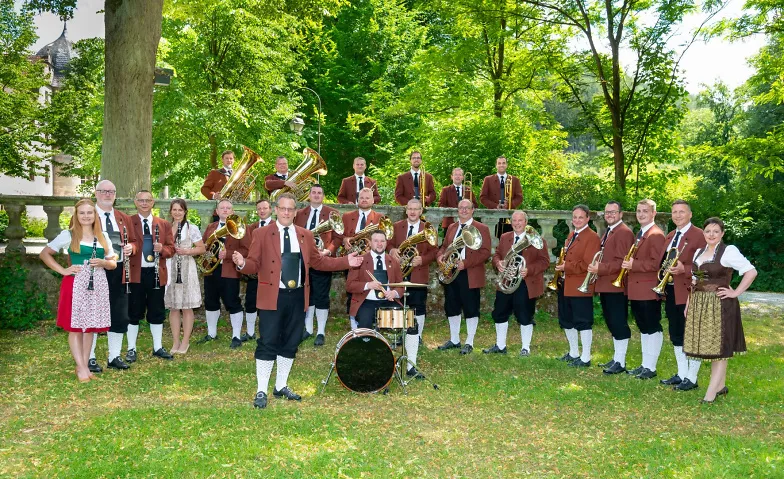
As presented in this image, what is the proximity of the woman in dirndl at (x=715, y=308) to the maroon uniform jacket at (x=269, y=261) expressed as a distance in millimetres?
3905

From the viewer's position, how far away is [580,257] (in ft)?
31.2

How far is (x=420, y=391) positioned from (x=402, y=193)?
4633 millimetres

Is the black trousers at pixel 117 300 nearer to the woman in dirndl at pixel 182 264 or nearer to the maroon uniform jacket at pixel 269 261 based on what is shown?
the woman in dirndl at pixel 182 264

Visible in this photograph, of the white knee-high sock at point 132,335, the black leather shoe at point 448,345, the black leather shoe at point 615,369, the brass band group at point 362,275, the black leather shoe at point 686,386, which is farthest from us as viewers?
the black leather shoe at point 448,345

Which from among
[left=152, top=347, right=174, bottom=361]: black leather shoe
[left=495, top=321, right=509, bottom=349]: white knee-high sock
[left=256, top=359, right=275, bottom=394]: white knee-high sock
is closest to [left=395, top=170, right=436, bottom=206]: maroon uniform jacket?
[left=495, top=321, right=509, bottom=349]: white knee-high sock

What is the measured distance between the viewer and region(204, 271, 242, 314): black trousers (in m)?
10.3

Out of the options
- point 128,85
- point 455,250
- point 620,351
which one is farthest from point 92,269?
point 620,351

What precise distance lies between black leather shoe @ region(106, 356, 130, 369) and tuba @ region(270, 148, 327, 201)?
3.59 metres

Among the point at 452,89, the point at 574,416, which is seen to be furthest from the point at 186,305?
the point at 452,89

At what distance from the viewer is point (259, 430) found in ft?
21.6

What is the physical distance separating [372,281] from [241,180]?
3621mm

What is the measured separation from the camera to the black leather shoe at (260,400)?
7.34 metres

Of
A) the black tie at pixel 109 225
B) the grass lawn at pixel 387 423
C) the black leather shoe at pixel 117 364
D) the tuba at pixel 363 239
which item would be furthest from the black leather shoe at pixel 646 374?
the black tie at pixel 109 225

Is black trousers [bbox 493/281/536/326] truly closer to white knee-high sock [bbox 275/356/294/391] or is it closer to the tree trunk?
white knee-high sock [bbox 275/356/294/391]
